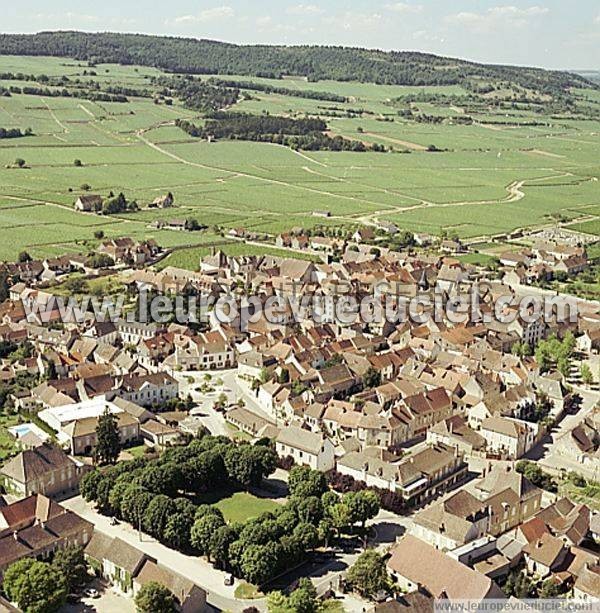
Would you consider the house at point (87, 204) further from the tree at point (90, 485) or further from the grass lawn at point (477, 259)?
the tree at point (90, 485)

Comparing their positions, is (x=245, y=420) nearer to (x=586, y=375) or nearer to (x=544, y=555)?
(x=544, y=555)

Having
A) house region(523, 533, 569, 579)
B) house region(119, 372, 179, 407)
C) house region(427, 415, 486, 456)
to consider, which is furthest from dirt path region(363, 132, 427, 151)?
house region(523, 533, 569, 579)

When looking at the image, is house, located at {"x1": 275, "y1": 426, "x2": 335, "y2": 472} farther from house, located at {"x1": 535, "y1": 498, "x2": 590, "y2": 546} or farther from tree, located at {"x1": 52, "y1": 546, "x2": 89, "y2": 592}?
tree, located at {"x1": 52, "y1": 546, "x2": 89, "y2": 592}

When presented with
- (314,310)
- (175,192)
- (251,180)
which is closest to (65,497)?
(314,310)

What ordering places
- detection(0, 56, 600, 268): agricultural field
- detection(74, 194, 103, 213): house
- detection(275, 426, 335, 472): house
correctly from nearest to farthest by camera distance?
detection(275, 426, 335, 472): house, detection(0, 56, 600, 268): agricultural field, detection(74, 194, 103, 213): house

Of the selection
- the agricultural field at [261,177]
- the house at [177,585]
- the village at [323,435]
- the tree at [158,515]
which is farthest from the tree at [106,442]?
the agricultural field at [261,177]

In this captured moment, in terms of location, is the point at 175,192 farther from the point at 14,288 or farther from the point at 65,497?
the point at 65,497
